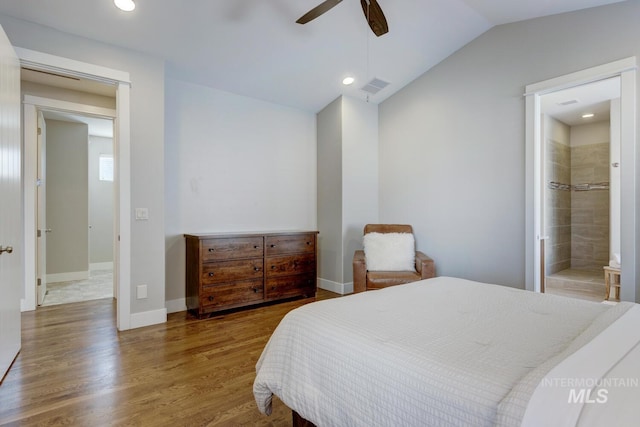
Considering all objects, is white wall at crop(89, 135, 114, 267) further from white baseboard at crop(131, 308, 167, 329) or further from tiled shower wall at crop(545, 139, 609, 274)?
tiled shower wall at crop(545, 139, 609, 274)

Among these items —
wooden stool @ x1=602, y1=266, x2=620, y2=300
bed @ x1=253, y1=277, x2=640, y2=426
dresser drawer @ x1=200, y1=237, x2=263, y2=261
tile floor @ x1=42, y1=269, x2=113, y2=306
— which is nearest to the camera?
bed @ x1=253, y1=277, x2=640, y2=426

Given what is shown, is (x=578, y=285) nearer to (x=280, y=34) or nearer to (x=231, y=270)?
(x=231, y=270)

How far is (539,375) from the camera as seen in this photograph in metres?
0.82

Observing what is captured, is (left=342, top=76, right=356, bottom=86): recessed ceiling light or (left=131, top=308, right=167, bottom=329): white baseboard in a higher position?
(left=342, top=76, right=356, bottom=86): recessed ceiling light

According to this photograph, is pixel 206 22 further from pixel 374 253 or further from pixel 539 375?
pixel 539 375

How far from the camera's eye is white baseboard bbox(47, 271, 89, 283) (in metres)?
5.15

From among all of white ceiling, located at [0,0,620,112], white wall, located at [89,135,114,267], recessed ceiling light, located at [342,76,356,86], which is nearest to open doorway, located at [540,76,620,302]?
white ceiling, located at [0,0,620,112]

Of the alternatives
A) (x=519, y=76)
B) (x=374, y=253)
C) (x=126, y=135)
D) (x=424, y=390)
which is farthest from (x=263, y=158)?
(x=424, y=390)

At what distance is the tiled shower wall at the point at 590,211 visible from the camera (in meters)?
5.02

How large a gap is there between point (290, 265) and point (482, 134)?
264 centimetres

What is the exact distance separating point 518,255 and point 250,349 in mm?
2678

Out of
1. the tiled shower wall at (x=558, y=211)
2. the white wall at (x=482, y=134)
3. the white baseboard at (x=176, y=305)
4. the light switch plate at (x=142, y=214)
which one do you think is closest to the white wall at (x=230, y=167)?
the white baseboard at (x=176, y=305)

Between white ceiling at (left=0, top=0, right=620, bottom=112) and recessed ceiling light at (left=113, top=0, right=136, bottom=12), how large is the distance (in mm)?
50

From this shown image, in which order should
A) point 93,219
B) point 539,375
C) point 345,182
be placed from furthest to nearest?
point 93,219 → point 345,182 → point 539,375
